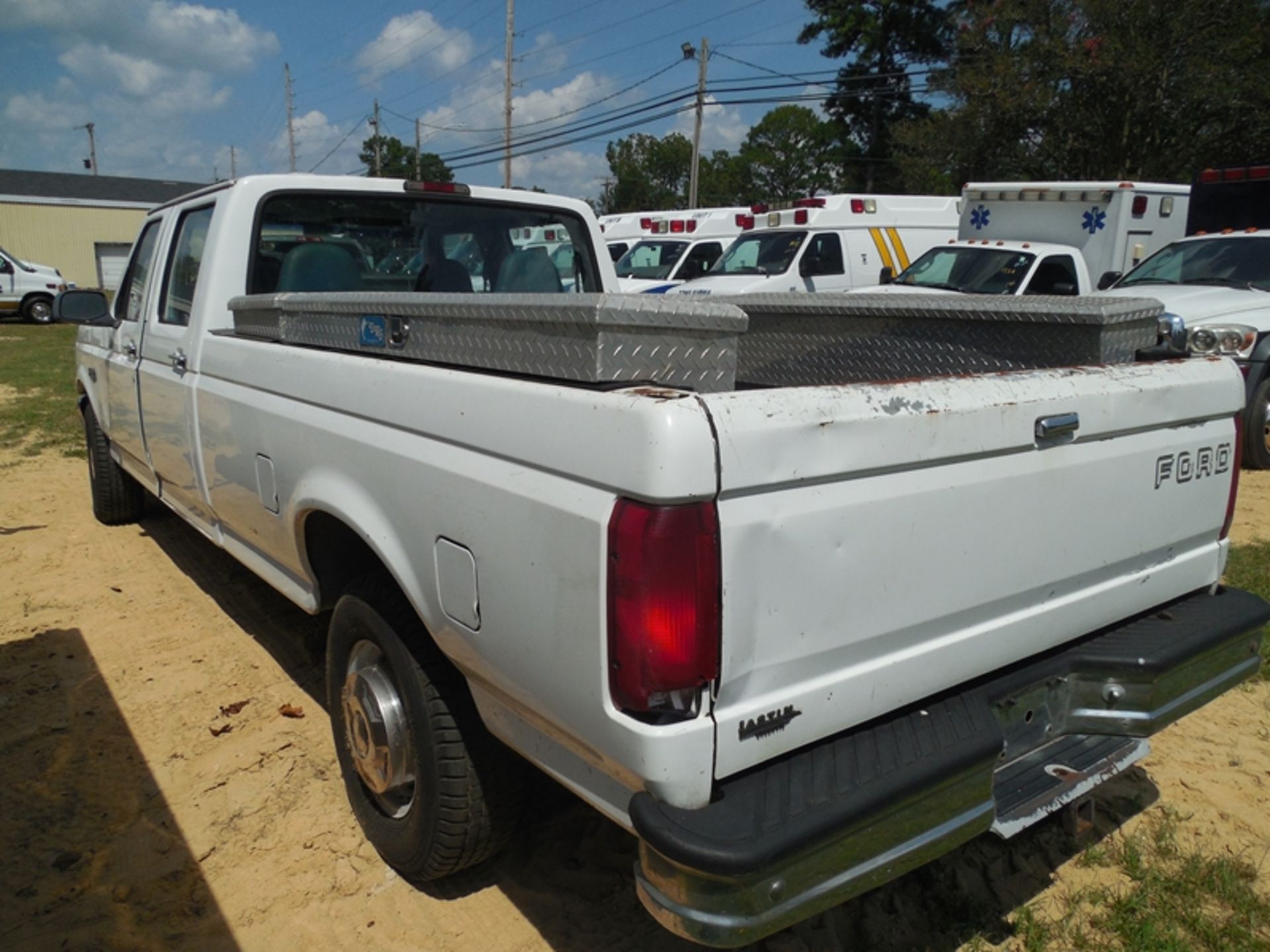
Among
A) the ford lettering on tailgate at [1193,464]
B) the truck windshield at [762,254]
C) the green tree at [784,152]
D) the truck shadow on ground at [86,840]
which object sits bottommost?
the truck shadow on ground at [86,840]

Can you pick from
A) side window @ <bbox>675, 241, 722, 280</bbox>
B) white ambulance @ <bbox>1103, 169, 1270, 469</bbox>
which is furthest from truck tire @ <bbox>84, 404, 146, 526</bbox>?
side window @ <bbox>675, 241, 722, 280</bbox>

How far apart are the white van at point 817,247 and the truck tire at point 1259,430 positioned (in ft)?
20.6

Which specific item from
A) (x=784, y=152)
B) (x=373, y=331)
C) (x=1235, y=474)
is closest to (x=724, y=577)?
(x=373, y=331)

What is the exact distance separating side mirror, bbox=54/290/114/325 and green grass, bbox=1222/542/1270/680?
→ 5893 mm

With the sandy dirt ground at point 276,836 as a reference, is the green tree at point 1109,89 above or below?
above

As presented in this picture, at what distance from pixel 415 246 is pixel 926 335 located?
7.17ft

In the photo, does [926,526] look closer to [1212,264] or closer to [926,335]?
[926,335]

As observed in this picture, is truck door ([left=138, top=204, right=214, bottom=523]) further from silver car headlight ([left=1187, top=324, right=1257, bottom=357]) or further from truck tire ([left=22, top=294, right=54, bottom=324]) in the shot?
truck tire ([left=22, top=294, right=54, bottom=324])

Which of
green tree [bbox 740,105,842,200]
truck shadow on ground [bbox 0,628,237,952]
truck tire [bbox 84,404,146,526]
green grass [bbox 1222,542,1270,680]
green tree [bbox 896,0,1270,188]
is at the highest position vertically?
green tree [bbox 740,105,842,200]

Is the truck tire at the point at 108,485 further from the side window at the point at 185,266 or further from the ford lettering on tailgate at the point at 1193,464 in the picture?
the ford lettering on tailgate at the point at 1193,464

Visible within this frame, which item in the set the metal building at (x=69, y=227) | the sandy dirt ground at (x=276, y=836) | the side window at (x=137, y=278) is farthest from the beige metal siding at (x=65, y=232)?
the sandy dirt ground at (x=276, y=836)

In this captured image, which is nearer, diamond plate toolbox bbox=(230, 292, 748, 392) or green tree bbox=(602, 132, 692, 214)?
diamond plate toolbox bbox=(230, 292, 748, 392)

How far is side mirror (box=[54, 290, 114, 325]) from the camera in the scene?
4.88 m

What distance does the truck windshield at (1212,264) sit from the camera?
8258 mm
